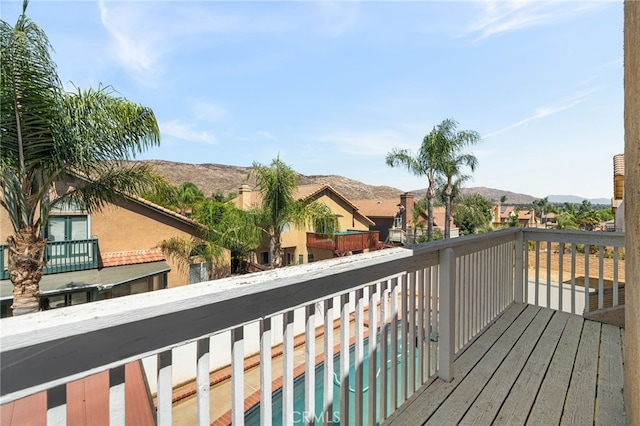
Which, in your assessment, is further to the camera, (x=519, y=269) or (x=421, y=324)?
(x=519, y=269)

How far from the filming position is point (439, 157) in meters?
17.5

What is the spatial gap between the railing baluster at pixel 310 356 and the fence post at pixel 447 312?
4.33 ft

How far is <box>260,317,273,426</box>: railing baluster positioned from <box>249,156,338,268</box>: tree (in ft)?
32.7

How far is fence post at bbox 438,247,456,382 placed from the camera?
91.4 inches

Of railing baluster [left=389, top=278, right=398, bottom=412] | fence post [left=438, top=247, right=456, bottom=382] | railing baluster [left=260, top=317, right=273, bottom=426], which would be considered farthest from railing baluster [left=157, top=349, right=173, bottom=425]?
fence post [left=438, top=247, right=456, bottom=382]

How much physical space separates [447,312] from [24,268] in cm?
756

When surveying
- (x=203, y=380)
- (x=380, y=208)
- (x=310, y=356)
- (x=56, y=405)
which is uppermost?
(x=380, y=208)

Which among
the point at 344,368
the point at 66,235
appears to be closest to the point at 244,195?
A: the point at 66,235

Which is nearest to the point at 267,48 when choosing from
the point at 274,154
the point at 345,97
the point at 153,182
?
the point at 274,154

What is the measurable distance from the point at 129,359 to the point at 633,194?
7.76ft

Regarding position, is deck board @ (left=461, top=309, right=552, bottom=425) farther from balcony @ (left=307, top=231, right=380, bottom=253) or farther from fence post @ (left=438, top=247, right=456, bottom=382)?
balcony @ (left=307, top=231, right=380, bottom=253)

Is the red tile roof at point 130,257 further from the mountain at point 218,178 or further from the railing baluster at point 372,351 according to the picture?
the mountain at point 218,178

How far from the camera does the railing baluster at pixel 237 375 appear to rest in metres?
1.07

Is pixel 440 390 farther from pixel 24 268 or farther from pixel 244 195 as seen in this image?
pixel 244 195
